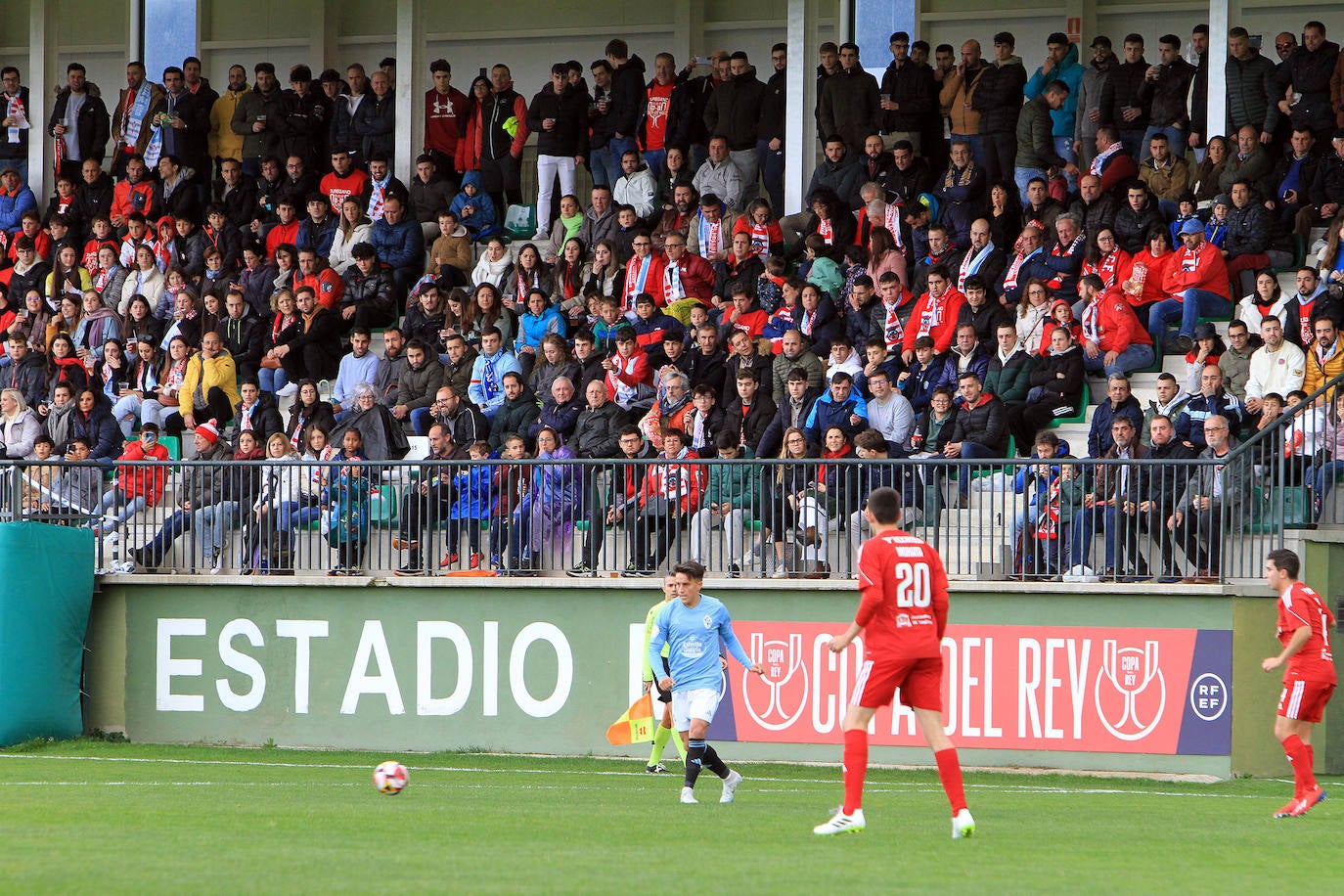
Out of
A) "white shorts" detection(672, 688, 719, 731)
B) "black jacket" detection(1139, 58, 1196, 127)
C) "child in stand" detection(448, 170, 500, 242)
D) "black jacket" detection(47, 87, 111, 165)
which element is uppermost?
"black jacket" detection(47, 87, 111, 165)

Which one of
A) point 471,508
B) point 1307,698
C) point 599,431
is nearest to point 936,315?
point 599,431

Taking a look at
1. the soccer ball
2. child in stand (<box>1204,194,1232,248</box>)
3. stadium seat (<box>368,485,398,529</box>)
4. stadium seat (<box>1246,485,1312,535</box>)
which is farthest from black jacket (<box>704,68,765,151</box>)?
the soccer ball

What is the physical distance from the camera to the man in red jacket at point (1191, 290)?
1817 centimetres

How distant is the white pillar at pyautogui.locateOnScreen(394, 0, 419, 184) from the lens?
24.5 metres

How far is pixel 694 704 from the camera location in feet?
40.7

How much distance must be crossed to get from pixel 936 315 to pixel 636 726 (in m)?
5.73

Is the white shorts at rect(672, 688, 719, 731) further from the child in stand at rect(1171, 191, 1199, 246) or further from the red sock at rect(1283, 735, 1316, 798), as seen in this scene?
the child in stand at rect(1171, 191, 1199, 246)

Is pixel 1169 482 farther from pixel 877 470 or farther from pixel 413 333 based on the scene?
pixel 413 333

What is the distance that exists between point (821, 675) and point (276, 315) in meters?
9.21

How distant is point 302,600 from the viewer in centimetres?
1781

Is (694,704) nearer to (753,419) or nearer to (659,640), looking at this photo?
(659,640)

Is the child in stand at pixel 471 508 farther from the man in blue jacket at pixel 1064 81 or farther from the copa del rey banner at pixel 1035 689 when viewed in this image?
the man in blue jacket at pixel 1064 81

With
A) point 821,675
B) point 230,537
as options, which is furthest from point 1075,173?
point 230,537

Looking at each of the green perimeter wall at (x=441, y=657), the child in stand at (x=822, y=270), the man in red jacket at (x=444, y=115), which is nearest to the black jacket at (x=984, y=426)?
the green perimeter wall at (x=441, y=657)
